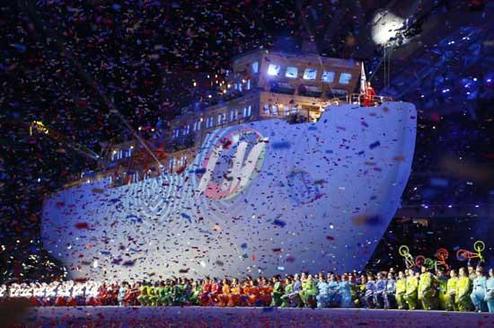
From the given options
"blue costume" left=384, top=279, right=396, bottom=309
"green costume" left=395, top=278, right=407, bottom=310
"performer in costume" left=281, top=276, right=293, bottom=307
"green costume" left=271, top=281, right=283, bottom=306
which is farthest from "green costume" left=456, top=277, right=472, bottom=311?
"green costume" left=271, top=281, right=283, bottom=306

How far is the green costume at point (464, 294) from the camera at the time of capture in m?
12.4

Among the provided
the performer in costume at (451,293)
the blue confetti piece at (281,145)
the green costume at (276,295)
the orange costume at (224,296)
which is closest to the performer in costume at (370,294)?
the performer in costume at (451,293)

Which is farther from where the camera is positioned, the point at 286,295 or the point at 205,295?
the point at 205,295

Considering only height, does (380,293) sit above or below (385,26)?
below

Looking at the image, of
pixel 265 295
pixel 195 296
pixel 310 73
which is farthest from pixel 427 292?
pixel 310 73

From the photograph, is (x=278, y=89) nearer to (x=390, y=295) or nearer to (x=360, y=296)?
(x=360, y=296)

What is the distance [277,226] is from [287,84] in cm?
595

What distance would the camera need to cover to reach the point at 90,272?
103 feet

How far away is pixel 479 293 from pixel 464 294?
0.29 m

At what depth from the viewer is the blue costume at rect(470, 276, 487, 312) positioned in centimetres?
1222

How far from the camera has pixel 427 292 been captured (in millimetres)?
13031

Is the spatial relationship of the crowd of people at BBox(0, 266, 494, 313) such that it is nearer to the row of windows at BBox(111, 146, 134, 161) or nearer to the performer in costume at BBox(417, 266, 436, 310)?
the performer in costume at BBox(417, 266, 436, 310)

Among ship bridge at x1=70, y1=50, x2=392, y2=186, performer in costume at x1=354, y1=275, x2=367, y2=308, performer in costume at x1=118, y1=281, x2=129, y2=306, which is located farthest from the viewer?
ship bridge at x1=70, y1=50, x2=392, y2=186

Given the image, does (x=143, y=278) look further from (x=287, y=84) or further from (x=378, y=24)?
(x=378, y=24)
